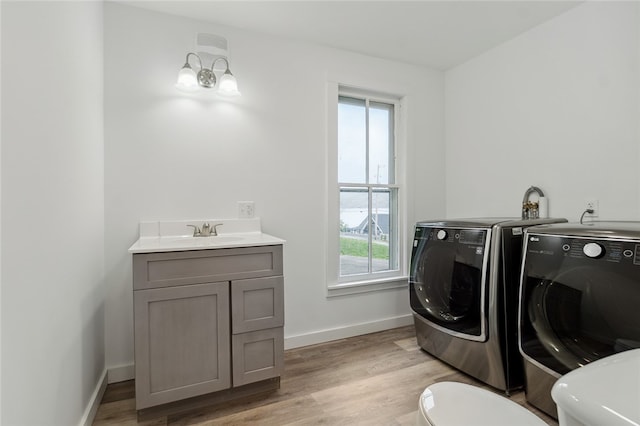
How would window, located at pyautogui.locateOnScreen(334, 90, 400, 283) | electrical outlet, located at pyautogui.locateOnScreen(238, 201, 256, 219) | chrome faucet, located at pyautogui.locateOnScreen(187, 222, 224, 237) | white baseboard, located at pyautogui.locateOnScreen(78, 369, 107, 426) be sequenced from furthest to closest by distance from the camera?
window, located at pyautogui.locateOnScreen(334, 90, 400, 283) → electrical outlet, located at pyautogui.locateOnScreen(238, 201, 256, 219) → chrome faucet, located at pyautogui.locateOnScreen(187, 222, 224, 237) → white baseboard, located at pyautogui.locateOnScreen(78, 369, 107, 426)

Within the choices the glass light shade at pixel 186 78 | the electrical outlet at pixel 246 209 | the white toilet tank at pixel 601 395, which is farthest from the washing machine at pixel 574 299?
the glass light shade at pixel 186 78

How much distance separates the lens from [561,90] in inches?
86.4

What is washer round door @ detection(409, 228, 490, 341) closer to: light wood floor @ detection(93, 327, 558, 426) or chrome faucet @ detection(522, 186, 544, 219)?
light wood floor @ detection(93, 327, 558, 426)

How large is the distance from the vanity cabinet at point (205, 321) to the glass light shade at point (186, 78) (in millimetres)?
1112

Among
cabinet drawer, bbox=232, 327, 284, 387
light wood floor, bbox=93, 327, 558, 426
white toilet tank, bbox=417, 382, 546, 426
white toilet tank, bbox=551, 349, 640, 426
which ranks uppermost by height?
white toilet tank, bbox=551, 349, 640, 426

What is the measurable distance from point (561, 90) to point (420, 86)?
1128 millimetres

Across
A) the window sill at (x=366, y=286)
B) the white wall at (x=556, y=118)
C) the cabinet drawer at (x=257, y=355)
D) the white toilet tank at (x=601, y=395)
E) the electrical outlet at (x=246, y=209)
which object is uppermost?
the white wall at (x=556, y=118)

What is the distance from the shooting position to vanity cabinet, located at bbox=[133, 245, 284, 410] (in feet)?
5.14

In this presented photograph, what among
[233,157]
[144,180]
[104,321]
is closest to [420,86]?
[233,157]

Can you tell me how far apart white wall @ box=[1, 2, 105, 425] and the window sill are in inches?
63.5

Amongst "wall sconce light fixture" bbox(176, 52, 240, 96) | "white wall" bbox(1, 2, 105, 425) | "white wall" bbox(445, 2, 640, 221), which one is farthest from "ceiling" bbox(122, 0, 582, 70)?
"white wall" bbox(1, 2, 105, 425)

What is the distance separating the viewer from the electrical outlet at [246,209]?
229 cm

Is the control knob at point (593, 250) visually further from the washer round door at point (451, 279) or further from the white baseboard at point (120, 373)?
the white baseboard at point (120, 373)

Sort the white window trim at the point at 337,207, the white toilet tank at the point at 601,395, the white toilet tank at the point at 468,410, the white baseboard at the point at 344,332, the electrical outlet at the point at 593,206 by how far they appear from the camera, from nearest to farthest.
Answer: the white toilet tank at the point at 601,395, the white toilet tank at the point at 468,410, the electrical outlet at the point at 593,206, the white baseboard at the point at 344,332, the white window trim at the point at 337,207
